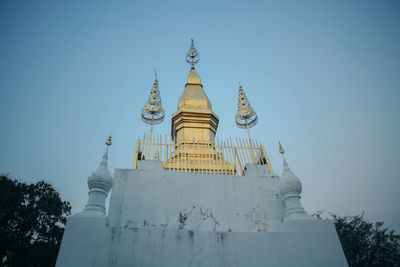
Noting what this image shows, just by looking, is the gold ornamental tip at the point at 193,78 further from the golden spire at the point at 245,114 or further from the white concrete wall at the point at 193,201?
the white concrete wall at the point at 193,201


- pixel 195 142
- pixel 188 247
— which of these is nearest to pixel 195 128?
pixel 195 142

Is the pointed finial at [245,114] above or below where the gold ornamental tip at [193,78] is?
below

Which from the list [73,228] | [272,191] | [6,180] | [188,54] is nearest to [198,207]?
[272,191]

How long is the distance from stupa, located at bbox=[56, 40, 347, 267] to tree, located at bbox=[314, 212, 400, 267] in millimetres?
10579

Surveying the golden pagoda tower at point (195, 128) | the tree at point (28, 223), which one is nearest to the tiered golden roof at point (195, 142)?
the golden pagoda tower at point (195, 128)

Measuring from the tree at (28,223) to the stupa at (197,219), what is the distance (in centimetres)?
877

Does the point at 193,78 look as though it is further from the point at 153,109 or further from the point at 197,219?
the point at 197,219

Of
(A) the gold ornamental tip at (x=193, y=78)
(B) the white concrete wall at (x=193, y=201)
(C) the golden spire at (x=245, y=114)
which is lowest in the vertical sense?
(B) the white concrete wall at (x=193, y=201)

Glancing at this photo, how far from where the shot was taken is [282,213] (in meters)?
6.78

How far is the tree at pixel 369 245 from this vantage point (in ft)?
44.8

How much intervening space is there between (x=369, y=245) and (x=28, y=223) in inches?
720

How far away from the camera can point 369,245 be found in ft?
47.4

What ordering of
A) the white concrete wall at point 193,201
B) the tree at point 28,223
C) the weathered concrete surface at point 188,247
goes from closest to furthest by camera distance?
the weathered concrete surface at point 188,247
the white concrete wall at point 193,201
the tree at point 28,223

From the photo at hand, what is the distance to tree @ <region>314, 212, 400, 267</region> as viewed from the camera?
13648 mm
